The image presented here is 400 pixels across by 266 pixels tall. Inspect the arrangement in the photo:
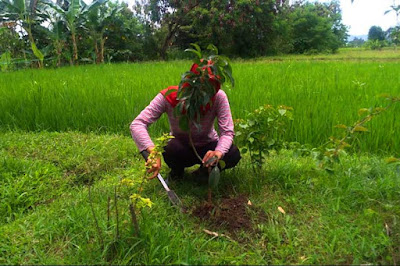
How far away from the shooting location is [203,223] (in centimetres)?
148

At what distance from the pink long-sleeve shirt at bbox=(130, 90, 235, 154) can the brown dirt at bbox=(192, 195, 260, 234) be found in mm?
261

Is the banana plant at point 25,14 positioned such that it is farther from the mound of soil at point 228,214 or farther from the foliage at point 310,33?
the foliage at point 310,33

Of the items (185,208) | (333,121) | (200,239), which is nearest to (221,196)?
(185,208)

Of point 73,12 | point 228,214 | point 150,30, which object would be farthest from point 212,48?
point 150,30

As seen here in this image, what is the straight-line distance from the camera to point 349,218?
1481 millimetres

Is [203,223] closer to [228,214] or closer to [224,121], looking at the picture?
[228,214]

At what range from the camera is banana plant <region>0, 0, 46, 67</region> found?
7526 mm

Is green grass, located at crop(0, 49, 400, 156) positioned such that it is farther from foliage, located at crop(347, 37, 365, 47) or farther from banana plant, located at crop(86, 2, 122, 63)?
foliage, located at crop(347, 37, 365, 47)

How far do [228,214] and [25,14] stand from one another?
856 cm

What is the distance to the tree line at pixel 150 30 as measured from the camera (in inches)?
344

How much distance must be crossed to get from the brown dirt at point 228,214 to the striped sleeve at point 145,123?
1.33ft

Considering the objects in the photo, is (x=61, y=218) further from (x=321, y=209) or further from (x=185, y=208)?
(x=321, y=209)

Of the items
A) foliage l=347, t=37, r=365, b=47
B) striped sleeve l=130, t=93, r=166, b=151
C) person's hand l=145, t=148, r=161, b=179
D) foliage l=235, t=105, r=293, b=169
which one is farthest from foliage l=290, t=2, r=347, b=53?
person's hand l=145, t=148, r=161, b=179

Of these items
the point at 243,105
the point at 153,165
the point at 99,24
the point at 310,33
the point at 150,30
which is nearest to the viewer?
the point at 153,165
